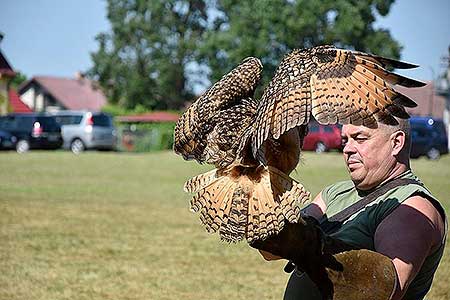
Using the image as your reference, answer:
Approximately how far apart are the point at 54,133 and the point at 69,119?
Result: 77.4 inches

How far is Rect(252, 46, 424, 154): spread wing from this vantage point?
2994 millimetres

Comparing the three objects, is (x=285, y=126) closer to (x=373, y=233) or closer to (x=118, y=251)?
(x=373, y=233)

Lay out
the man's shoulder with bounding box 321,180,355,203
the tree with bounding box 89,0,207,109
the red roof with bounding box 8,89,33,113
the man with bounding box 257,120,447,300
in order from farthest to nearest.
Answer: the tree with bounding box 89,0,207,109, the red roof with bounding box 8,89,33,113, the man's shoulder with bounding box 321,180,355,203, the man with bounding box 257,120,447,300

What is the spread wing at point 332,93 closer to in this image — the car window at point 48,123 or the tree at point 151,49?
the car window at point 48,123

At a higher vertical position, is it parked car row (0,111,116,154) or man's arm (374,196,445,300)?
man's arm (374,196,445,300)

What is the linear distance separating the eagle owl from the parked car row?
111 feet

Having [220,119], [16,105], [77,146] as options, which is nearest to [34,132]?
[77,146]

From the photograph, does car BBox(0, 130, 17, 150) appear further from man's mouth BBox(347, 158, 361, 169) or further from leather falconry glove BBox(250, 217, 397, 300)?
leather falconry glove BBox(250, 217, 397, 300)

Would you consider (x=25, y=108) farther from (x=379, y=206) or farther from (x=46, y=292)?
(x=379, y=206)

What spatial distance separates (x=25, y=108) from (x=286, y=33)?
18.5m

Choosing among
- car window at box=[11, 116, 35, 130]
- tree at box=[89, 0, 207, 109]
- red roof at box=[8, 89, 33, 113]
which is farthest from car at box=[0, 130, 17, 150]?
tree at box=[89, 0, 207, 109]

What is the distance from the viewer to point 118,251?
31.7ft

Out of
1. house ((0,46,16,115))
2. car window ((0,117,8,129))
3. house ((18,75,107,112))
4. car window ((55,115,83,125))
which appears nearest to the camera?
car window ((0,117,8,129))

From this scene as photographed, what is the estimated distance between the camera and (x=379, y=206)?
350 centimetres
